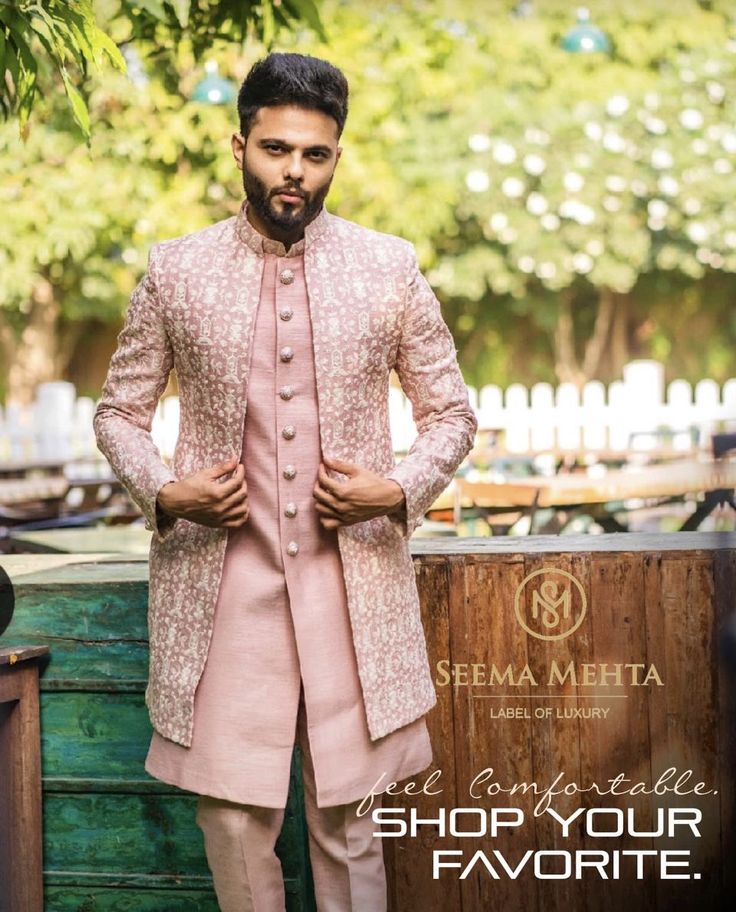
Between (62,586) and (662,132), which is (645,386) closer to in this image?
(662,132)

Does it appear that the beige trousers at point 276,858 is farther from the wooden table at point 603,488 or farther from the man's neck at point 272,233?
the wooden table at point 603,488

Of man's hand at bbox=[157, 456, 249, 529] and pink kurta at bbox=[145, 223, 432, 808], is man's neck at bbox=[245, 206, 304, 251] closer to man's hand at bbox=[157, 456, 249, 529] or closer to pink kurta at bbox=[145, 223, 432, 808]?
pink kurta at bbox=[145, 223, 432, 808]

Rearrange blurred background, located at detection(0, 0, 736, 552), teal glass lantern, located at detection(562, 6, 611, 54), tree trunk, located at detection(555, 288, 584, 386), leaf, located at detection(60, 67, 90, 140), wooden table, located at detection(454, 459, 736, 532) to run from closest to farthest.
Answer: leaf, located at detection(60, 67, 90, 140) → wooden table, located at detection(454, 459, 736, 532) → teal glass lantern, located at detection(562, 6, 611, 54) → blurred background, located at detection(0, 0, 736, 552) → tree trunk, located at detection(555, 288, 584, 386)

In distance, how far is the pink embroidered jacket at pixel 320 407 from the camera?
225 centimetres

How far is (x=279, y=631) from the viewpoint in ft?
7.34

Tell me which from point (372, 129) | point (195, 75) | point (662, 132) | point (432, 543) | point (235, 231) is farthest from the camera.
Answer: point (662, 132)

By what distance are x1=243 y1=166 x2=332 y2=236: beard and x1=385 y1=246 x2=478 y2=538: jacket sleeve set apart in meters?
0.23

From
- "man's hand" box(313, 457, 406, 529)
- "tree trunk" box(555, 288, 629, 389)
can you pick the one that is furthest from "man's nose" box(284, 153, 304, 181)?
"tree trunk" box(555, 288, 629, 389)

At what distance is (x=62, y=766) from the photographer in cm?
294

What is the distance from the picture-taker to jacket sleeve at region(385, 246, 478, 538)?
7.39 ft

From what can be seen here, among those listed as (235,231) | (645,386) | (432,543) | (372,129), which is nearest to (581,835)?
(432,543)

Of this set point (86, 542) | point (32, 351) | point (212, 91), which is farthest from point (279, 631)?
point (32, 351)

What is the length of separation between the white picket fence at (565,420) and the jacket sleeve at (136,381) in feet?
24.6

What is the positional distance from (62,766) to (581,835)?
117 cm
